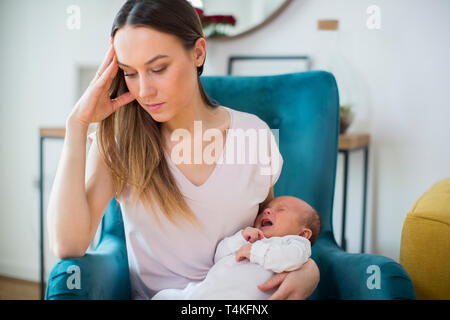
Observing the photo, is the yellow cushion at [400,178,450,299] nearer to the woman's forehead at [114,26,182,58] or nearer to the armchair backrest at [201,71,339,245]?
the armchair backrest at [201,71,339,245]

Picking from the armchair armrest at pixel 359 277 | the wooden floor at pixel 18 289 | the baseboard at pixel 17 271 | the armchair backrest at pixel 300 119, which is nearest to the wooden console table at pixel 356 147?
the armchair backrest at pixel 300 119

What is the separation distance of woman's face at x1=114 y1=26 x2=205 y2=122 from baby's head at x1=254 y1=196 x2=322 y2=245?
0.89 feet

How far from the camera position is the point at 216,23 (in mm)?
1461

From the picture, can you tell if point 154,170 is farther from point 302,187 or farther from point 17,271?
point 17,271

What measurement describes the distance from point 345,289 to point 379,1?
66cm

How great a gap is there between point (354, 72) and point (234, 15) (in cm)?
48

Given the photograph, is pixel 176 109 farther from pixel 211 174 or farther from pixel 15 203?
pixel 15 203

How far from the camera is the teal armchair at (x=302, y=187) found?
704mm

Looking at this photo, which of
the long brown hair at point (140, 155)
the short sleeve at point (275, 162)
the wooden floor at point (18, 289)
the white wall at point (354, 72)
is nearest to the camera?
the long brown hair at point (140, 155)

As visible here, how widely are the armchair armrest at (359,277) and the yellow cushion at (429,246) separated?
9 centimetres

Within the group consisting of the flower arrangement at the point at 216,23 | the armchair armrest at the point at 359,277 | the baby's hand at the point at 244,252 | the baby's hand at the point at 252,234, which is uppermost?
the flower arrangement at the point at 216,23

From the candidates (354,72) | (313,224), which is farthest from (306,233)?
(354,72)

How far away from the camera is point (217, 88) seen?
1052 mm

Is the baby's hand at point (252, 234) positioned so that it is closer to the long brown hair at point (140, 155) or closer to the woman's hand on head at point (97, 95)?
the long brown hair at point (140, 155)
